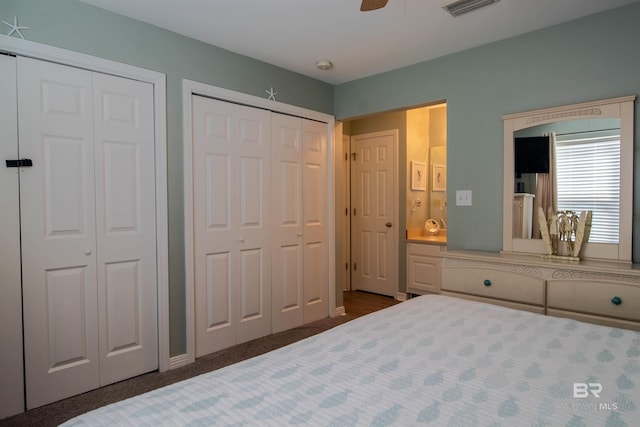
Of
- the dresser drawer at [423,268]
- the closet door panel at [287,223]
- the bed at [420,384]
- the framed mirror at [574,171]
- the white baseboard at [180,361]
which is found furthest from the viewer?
the dresser drawer at [423,268]

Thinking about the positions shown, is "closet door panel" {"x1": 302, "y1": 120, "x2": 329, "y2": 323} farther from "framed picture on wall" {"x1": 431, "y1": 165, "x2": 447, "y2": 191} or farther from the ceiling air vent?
"framed picture on wall" {"x1": 431, "y1": 165, "x2": 447, "y2": 191}

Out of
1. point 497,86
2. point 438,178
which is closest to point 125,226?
point 497,86

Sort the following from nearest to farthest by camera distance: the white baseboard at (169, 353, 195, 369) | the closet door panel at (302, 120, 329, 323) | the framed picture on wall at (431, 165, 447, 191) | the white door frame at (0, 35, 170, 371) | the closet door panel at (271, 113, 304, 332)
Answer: the white door frame at (0, 35, 170, 371)
the white baseboard at (169, 353, 195, 369)
the closet door panel at (271, 113, 304, 332)
the closet door panel at (302, 120, 329, 323)
the framed picture on wall at (431, 165, 447, 191)

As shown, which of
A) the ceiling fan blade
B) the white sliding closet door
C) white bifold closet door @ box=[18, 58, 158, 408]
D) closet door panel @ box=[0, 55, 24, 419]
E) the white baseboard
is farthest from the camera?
the white sliding closet door

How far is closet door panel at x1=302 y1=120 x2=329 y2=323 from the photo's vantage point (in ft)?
11.7

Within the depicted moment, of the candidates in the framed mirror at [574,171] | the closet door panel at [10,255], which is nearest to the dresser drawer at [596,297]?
the framed mirror at [574,171]

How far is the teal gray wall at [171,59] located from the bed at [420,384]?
1633mm

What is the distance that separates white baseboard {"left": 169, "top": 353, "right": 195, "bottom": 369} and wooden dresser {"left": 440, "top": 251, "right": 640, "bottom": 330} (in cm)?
196

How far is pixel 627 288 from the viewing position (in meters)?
2.05

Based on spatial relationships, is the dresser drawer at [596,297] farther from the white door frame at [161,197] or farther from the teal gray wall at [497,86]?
the white door frame at [161,197]

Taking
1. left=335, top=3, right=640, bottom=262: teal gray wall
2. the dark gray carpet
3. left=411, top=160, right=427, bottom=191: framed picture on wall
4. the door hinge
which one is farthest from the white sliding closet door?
left=411, top=160, right=427, bottom=191: framed picture on wall

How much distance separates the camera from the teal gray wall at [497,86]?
2.33 metres

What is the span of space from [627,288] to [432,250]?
2.27 meters

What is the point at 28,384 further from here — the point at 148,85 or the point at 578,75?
the point at 578,75
